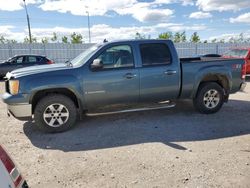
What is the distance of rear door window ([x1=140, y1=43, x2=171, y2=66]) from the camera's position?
5.41m

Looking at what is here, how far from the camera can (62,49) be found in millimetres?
21250

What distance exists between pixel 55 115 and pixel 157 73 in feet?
7.86

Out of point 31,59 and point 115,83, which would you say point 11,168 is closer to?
point 115,83

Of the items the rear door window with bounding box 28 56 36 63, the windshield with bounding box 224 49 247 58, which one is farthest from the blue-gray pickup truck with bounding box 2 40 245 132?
the rear door window with bounding box 28 56 36 63

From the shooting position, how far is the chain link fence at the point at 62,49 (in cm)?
1973

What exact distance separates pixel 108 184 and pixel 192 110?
400 cm

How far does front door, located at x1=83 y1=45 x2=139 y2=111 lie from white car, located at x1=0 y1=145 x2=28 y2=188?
330 cm

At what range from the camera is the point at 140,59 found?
17.5ft

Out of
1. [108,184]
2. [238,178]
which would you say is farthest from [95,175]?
[238,178]

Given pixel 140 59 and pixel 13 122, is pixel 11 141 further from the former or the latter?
pixel 140 59

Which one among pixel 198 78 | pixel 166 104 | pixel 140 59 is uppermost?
pixel 140 59

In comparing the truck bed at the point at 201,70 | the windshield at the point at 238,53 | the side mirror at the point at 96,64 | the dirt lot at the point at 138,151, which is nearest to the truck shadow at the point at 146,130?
the dirt lot at the point at 138,151

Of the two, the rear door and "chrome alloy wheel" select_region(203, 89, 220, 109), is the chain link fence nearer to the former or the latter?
the rear door

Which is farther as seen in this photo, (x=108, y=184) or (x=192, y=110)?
(x=192, y=110)
